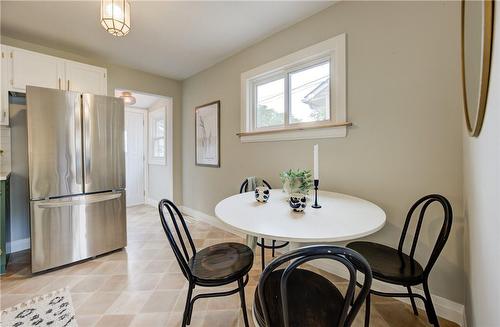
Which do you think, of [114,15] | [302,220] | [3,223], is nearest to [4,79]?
[3,223]

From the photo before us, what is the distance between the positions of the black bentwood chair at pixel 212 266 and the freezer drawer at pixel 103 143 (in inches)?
59.8

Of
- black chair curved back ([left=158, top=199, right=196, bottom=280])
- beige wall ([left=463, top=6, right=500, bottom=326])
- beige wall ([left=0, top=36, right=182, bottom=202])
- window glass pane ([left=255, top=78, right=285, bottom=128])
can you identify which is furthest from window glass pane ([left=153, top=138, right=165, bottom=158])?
beige wall ([left=463, top=6, right=500, bottom=326])

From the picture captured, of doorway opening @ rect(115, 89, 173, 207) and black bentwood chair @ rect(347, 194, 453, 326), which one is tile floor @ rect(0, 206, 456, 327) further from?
doorway opening @ rect(115, 89, 173, 207)

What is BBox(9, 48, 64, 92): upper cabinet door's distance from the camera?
214 centimetres

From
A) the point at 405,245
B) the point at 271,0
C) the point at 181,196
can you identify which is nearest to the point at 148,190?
the point at 181,196

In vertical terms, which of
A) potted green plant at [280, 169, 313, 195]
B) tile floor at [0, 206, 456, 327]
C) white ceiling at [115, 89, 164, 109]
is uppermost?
white ceiling at [115, 89, 164, 109]

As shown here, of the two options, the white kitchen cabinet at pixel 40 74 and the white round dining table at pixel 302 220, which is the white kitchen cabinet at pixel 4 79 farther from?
the white round dining table at pixel 302 220

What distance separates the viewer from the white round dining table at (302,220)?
92 centimetres

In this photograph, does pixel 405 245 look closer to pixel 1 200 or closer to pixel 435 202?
pixel 435 202

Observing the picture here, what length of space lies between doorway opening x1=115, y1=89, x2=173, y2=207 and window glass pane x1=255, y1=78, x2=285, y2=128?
2392 mm

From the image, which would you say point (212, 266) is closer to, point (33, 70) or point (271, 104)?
point (271, 104)

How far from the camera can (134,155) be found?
4.62 meters

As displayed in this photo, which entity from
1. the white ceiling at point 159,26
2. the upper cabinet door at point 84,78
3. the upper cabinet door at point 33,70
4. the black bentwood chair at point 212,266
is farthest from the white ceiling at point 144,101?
the black bentwood chair at point 212,266

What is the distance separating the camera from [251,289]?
1735mm
